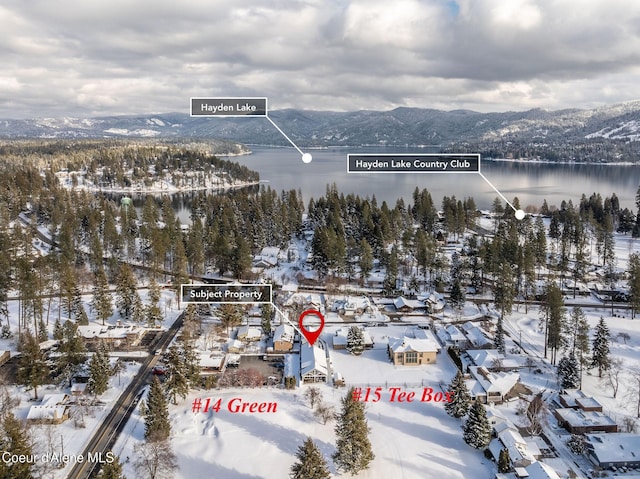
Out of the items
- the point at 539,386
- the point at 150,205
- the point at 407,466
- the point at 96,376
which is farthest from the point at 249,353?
the point at 150,205

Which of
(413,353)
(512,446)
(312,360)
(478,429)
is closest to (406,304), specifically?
(413,353)

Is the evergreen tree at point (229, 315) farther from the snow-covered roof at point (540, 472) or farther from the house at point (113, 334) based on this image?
the snow-covered roof at point (540, 472)

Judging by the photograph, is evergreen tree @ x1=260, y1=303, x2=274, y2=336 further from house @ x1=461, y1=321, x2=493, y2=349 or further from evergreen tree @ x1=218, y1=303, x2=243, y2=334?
house @ x1=461, y1=321, x2=493, y2=349

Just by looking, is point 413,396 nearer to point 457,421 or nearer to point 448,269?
point 457,421

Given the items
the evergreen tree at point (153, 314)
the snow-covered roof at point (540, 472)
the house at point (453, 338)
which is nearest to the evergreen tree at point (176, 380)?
the evergreen tree at point (153, 314)

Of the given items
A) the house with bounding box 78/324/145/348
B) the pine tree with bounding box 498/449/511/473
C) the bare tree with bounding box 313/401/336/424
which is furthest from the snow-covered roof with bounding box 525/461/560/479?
the house with bounding box 78/324/145/348

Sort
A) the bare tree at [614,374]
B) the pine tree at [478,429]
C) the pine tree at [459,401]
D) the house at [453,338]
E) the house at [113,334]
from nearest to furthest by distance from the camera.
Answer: the pine tree at [478,429] < the pine tree at [459,401] < the bare tree at [614,374] < the house at [113,334] < the house at [453,338]
